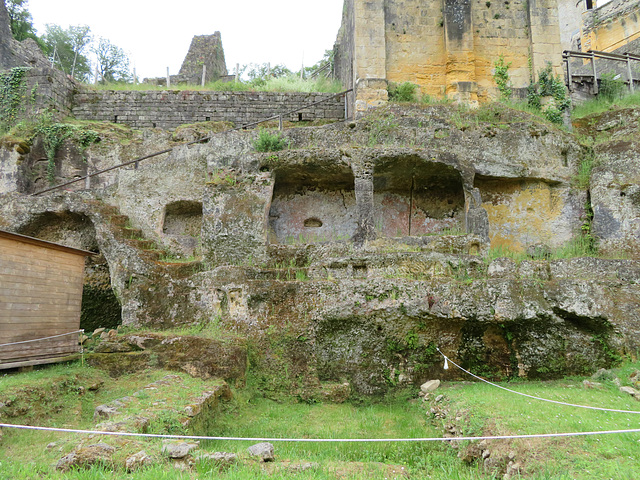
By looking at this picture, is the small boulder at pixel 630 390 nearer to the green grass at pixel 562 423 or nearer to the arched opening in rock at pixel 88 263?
the green grass at pixel 562 423

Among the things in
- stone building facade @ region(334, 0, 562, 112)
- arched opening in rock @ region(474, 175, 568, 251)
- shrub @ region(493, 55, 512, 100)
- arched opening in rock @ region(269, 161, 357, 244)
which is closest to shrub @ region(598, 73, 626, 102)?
stone building facade @ region(334, 0, 562, 112)

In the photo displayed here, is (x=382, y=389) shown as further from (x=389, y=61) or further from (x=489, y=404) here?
(x=389, y=61)

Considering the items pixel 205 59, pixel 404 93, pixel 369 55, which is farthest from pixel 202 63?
pixel 404 93

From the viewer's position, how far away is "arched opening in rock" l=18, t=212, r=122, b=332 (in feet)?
42.0

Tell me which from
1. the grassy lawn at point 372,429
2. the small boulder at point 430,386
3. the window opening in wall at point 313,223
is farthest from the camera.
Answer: the window opening in wall at point 313,223

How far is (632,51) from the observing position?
64.0 ft

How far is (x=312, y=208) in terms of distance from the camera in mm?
13070

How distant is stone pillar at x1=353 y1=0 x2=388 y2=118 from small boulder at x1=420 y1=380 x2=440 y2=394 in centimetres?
803

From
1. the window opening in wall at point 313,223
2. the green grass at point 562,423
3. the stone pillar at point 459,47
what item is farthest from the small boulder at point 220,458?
the stone pillar at point 459,47

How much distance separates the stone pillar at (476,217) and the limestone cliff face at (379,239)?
47 mm

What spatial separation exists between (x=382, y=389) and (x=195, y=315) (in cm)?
407

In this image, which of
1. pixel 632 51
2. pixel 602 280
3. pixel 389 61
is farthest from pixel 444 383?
pixel 632 51

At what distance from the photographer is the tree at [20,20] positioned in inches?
890

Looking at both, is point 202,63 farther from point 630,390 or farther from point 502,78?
point 630,390
